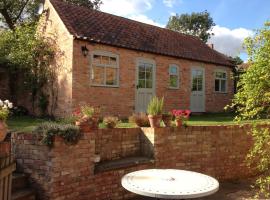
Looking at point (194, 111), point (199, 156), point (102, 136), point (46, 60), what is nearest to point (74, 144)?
point (102, 136)

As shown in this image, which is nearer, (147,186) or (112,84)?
(147,186)

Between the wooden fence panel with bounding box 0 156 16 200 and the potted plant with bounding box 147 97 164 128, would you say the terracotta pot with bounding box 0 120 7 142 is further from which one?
the potted plant with bounding box 147 97 164 128

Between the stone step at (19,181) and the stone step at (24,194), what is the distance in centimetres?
11

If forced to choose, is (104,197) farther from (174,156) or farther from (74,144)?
(174,156)

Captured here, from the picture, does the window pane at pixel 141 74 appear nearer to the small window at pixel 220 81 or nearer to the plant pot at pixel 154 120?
the small window at pixel 220 81

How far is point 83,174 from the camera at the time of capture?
265 inches

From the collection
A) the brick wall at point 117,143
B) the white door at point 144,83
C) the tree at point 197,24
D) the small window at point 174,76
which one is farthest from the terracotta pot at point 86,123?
Answer: the tree at point 197,24

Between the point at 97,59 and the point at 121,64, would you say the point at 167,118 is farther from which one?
the point at 121,64

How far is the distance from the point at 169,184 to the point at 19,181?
2.85 meters

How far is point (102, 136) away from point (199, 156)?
3054 mm

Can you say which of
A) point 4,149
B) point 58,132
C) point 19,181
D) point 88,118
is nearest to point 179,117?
point 88,118

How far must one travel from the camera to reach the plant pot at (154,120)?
8.20 meters

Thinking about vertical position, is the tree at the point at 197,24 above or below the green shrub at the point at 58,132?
above

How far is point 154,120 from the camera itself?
→ 8.22 m
